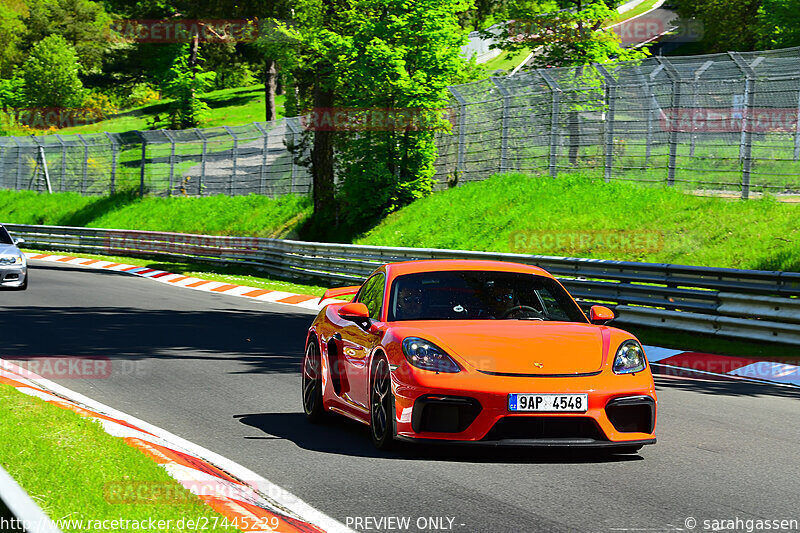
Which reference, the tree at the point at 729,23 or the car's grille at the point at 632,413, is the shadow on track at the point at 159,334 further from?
the tree at the point at 729,23

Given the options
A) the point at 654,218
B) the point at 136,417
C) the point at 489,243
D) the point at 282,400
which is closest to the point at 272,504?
the point at 136,417

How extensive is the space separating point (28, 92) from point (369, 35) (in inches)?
3093

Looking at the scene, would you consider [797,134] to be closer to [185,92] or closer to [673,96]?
[673,96]

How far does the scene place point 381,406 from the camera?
24.1ft

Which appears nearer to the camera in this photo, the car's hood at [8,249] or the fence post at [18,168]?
the car's hood at [8,249]

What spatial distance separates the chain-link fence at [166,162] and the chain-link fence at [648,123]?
30.9 feet

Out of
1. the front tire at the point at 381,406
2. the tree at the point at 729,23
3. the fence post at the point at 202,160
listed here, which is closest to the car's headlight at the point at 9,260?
the front tire at the point at 381,406

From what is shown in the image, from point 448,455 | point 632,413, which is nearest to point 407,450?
point 448,455

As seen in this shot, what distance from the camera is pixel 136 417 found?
892 cm

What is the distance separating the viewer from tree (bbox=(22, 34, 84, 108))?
9844 centimetres

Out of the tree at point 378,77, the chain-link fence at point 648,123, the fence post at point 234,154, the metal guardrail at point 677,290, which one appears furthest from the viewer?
the fence post at point 234,154

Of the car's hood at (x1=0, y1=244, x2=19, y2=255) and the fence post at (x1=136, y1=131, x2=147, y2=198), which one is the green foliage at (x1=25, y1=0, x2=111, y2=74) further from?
the car's hood at (x1=0, y1=244, x2=19, y2=255)

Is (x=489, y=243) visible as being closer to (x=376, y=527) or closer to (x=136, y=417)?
(x=136, y=417)

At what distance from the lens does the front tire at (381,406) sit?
282 inches
